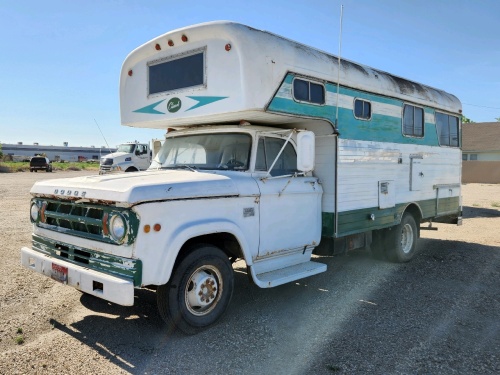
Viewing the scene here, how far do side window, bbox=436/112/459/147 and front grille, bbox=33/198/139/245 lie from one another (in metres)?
6.83

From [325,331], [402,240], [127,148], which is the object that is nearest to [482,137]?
[127,148]

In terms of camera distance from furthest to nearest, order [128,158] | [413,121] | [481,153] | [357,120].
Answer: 1. [481,153]
2. [128,158]
3. [413,121]
4. [357,120]

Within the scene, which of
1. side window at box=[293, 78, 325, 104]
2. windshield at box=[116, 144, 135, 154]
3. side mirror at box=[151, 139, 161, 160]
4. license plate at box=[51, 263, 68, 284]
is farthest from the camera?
windshield at box=[116, 144, 135, 154]

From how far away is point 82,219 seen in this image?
4.37 meters

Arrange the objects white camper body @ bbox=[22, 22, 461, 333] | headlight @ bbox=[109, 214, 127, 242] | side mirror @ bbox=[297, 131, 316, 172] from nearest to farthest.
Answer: headlight @ bbox=[109, 214, 127, 242], white camper body @ bbox=[22, 22, 461, 333], side mirror @ bbox=[297, 131, 316, 172]

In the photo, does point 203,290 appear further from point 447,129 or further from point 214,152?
point 447,129

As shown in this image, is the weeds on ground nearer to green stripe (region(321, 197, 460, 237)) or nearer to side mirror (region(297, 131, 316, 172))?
side mirror (region(297, 131, 316, 172))

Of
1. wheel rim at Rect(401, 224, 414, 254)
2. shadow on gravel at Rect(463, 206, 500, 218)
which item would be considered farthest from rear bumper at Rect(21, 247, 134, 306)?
shadow on gravel at Rect(463, 206, 500, 218)

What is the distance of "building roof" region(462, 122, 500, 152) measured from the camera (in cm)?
3859

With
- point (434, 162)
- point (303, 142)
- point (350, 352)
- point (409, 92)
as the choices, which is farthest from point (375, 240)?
point (350, 352)

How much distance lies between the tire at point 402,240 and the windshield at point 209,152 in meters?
3.63

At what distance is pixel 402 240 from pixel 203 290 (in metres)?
4.70

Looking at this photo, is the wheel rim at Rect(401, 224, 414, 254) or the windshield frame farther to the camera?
the wheel rim at Rect(401, 224, 414, 254)

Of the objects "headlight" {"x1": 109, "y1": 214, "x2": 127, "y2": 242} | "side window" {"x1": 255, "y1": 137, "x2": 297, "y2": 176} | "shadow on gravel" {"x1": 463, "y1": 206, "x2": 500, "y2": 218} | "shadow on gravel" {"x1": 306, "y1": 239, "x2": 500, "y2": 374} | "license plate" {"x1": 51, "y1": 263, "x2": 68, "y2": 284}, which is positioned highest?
"side window" {"x1": 255, "y1": 137, "x2": 297, "y2": 176}
